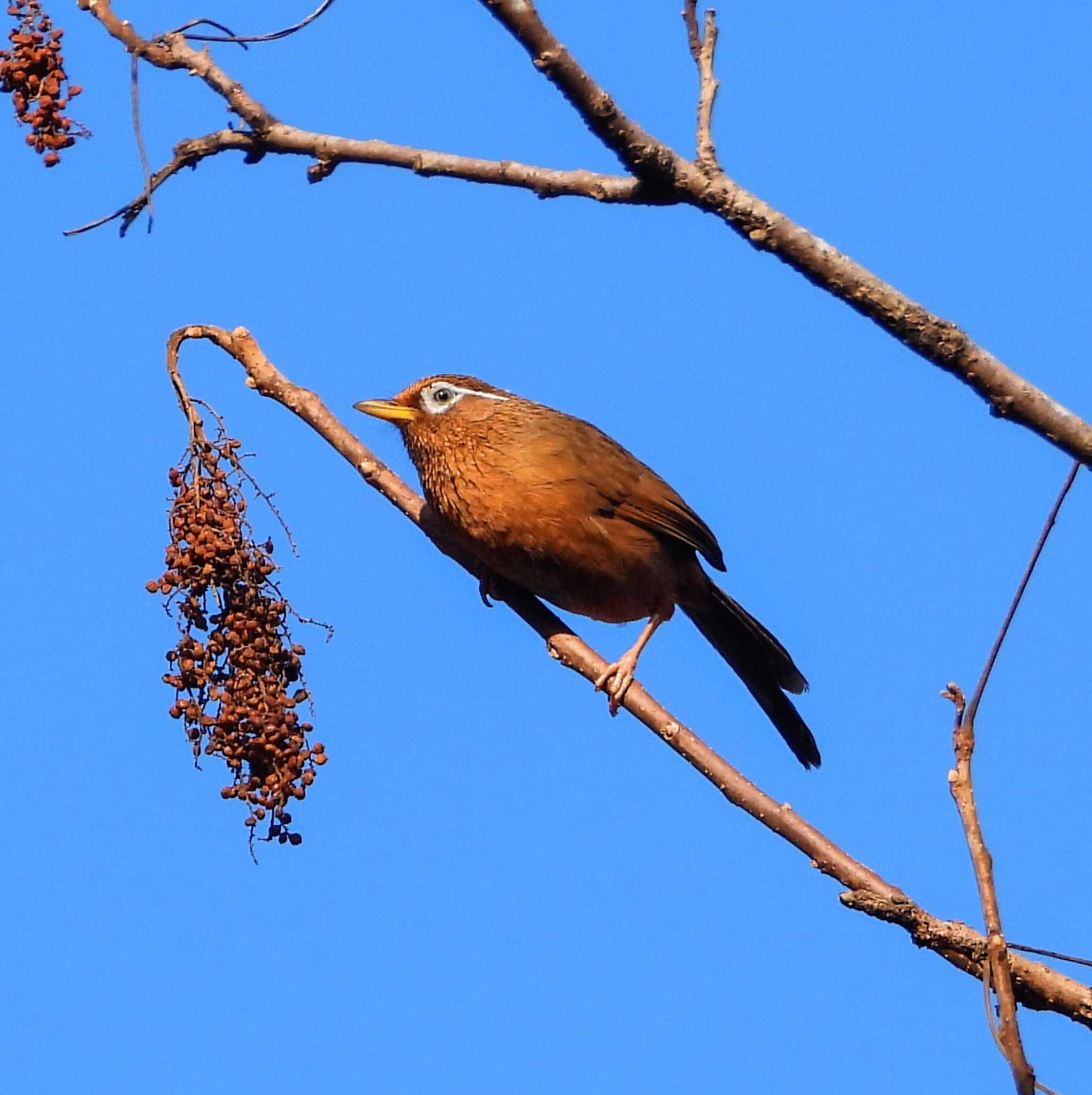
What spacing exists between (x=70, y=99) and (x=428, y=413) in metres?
3.05

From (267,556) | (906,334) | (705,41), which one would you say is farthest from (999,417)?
(267,556)

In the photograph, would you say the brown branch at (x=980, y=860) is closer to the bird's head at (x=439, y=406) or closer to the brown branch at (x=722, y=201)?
the brown branch at (x=722, y=201)

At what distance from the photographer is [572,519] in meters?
6.62

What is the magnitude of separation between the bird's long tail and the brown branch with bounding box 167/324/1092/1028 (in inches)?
53.7

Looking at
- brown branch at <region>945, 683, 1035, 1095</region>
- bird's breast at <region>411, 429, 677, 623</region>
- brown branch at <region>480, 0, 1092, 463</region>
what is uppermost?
bird's breast at <region>411, 429, 677, 623</region>

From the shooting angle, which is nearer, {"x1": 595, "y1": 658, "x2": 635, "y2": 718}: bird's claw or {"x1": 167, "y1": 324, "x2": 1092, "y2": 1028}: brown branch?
{"x1": 167, "y1": 324, "x2": 1092, "y2": 1028}: brown branch

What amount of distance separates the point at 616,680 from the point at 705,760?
1.63 m

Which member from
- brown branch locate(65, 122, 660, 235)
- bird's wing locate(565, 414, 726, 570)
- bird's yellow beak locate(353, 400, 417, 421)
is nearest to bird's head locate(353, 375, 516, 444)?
bird's yellow beak locate(353, 400, 417, 421)

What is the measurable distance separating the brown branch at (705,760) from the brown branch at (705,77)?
65.0 inches

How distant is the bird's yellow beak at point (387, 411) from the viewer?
7.02m

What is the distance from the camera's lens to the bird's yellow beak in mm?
7016

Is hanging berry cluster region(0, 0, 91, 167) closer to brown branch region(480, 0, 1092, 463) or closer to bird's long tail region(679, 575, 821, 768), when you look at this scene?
brown branch region(480, 0, 1092, 463)

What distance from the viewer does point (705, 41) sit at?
3750 millimetres

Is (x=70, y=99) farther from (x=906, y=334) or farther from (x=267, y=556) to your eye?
(x=906, y=334)
